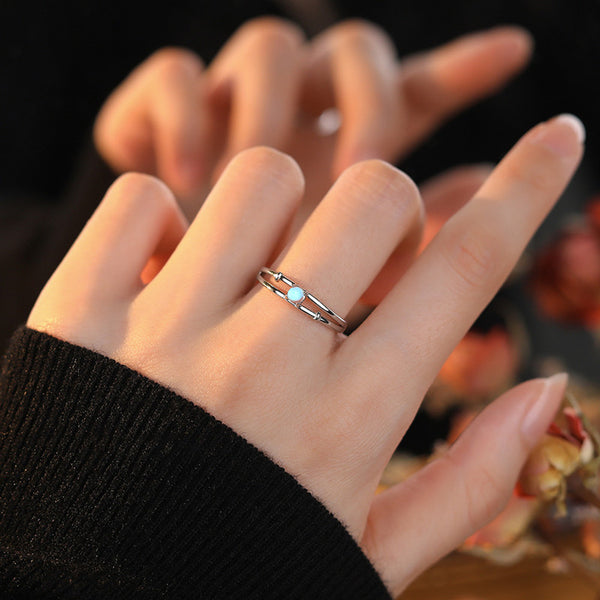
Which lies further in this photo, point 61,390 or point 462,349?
point 462,349

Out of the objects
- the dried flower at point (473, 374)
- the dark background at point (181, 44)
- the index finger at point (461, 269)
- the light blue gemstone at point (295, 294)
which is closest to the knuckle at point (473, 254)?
the index finger at point (461, 269)

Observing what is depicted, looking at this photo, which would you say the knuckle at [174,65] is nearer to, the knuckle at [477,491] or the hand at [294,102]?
the hand at [294,102]

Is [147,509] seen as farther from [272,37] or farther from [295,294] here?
[272,37]

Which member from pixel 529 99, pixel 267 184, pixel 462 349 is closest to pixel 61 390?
pixel 267 184

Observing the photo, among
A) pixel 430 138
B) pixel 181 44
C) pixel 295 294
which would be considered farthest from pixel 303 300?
pixel 181 44

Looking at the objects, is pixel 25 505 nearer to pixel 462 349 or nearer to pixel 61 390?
pixel 61 390

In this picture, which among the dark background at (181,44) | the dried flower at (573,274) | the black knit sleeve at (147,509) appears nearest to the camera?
the black knit sleeve at (147,509)

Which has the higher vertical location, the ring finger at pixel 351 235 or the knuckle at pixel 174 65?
the ring finger at pixel 351 235
